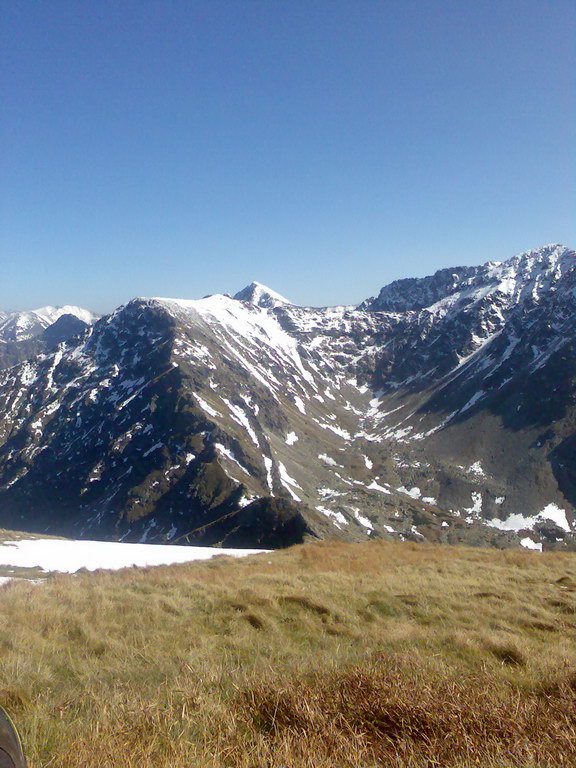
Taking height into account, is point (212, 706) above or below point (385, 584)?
above

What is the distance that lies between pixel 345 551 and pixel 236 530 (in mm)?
102316

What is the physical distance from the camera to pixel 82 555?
61.7 feet

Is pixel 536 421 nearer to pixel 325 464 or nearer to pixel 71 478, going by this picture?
pixel 325 464

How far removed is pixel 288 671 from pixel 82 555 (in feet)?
51.8

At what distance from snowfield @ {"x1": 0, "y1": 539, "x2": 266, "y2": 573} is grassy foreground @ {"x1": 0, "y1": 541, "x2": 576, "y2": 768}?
12.5 ft

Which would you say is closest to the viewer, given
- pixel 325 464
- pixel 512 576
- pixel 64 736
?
pixel 64 736

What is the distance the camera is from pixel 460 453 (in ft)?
642

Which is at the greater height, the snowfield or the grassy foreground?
the grassy foreground

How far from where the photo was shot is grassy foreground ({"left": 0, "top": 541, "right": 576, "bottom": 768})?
3.83 m

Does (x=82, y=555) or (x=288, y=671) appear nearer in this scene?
(x=288, y=671)

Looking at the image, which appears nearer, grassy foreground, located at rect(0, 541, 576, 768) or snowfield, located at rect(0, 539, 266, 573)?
grassy foreground, located at rect(0, 541, 576, 768)

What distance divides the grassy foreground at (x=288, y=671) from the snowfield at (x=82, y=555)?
3814 mm

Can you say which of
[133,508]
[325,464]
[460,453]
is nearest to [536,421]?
[460,453]

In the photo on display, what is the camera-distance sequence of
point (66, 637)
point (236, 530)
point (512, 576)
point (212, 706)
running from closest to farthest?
point (212, 706) → point (66, 637) → point (512, 576) → point (236, 530)
